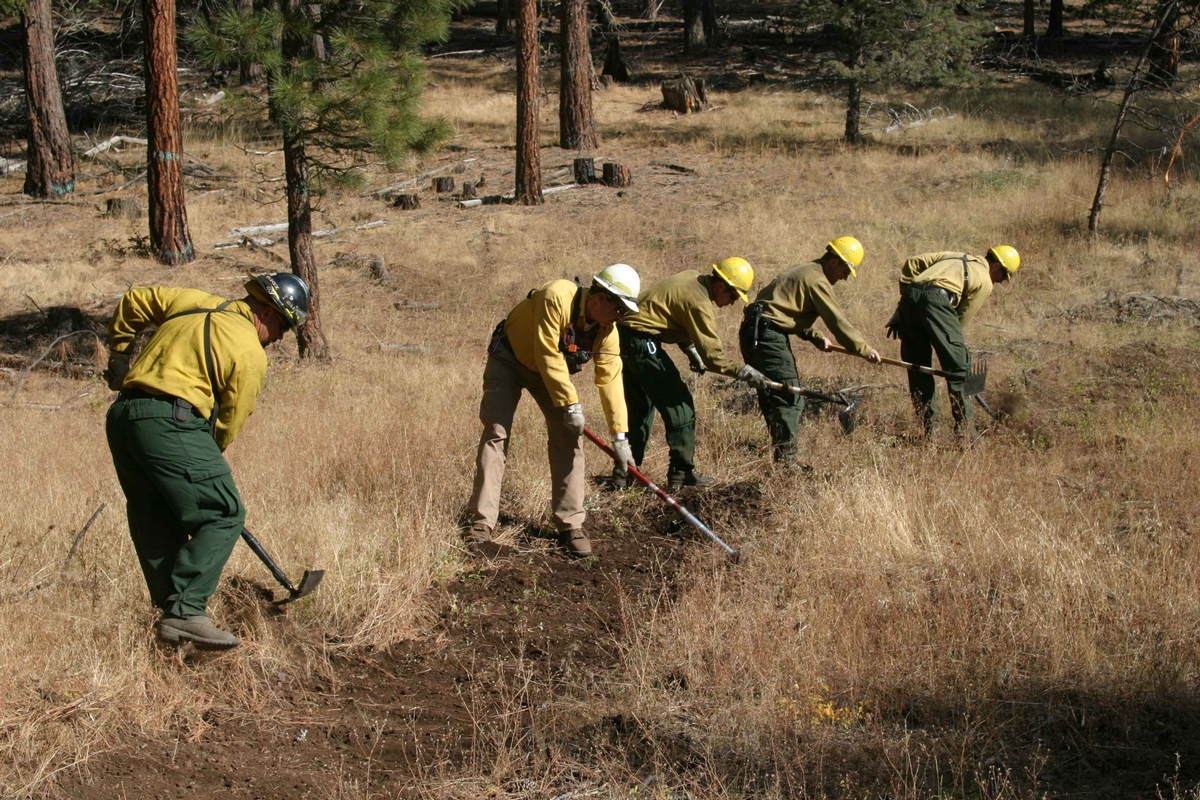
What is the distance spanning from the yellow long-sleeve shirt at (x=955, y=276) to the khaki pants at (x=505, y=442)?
3722 mm

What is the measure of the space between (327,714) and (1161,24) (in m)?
14.2

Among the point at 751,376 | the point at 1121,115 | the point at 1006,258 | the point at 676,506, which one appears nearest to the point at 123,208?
the point at 751,376

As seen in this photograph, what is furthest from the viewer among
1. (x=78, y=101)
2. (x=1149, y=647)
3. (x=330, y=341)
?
(x=78, y=101)

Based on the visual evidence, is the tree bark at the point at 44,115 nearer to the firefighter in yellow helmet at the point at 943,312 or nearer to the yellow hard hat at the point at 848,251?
the yellow hard hat at the point at 848,251

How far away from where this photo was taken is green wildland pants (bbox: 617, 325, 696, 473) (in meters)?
7.70

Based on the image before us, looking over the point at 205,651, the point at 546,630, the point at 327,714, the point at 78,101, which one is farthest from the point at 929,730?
the point at 78,101

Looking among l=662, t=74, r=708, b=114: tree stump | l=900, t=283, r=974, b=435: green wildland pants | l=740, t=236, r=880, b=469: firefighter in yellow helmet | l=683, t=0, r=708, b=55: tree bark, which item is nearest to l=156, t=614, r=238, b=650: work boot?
l=740, t=236, r=880, b=469: firefighter in yellow helmet

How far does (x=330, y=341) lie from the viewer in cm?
1274

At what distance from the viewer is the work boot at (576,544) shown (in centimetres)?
671

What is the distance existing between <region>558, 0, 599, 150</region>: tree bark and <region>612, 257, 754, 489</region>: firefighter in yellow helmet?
1366cm

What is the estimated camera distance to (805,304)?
8172 mm

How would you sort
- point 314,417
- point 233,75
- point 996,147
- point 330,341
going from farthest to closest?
1. point 233,75
2. point 996,147
3. point 330,341
4. point 314,417

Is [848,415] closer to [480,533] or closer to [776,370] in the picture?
[776,370]

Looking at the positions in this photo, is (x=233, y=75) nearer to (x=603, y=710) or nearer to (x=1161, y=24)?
(x=1161, y=24)
